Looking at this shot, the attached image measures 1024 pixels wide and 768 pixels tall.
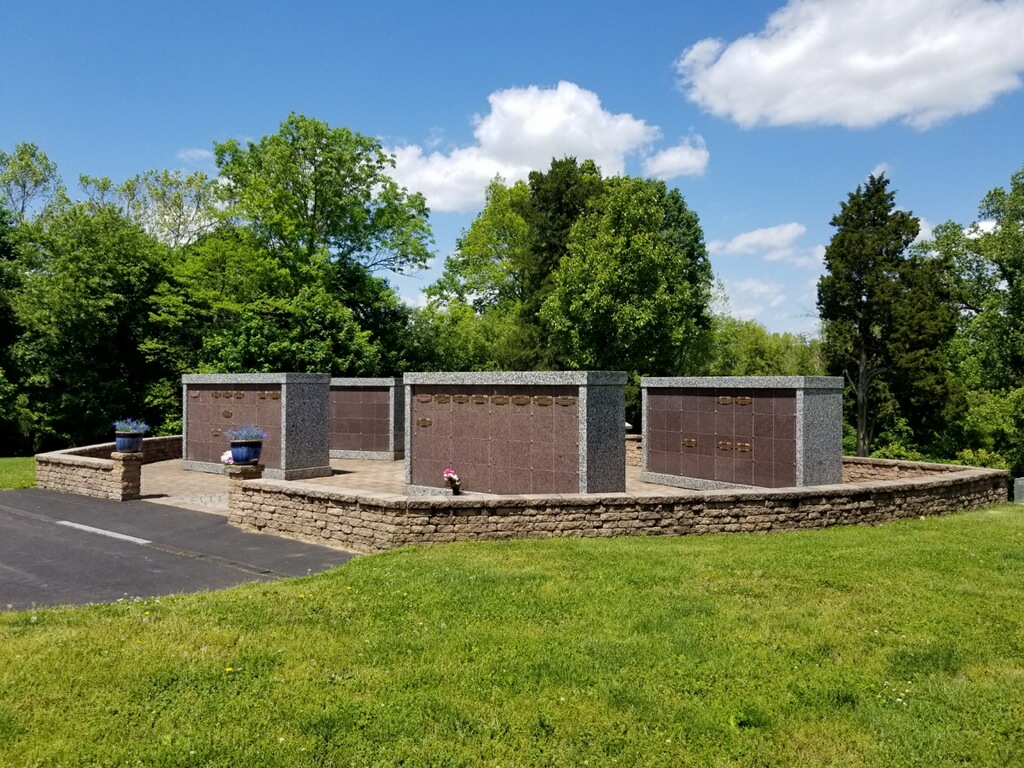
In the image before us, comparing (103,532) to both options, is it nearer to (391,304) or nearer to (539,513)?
(539,513)

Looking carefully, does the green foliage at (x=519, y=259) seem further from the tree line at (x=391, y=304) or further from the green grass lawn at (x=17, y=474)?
the green grass lawn at (x=17, y=474)

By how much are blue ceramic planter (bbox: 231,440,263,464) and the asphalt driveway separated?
1.05 m

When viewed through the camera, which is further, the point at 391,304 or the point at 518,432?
the point at 391,304

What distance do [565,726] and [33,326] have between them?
30352 millimetres

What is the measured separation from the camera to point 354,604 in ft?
21.9

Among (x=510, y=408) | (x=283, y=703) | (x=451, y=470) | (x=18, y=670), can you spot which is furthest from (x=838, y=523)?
(x=18, y=670)

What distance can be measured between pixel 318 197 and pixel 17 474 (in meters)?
17.5

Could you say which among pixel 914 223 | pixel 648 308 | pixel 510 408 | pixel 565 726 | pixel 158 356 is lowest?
pixel 565 726

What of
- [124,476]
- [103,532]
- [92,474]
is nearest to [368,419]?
[92,474]

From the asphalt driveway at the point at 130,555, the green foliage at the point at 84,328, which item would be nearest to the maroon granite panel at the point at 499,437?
the asphalt driveway at the point at 130,555

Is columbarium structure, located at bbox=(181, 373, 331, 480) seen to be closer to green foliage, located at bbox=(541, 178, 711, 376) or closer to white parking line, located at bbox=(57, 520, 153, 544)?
white parking line, located at bbox=(57, 520, 153, 544)

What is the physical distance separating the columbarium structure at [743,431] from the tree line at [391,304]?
11.9 m

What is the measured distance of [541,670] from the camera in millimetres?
5188

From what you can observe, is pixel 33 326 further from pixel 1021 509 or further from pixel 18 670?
pixel 1021 509
